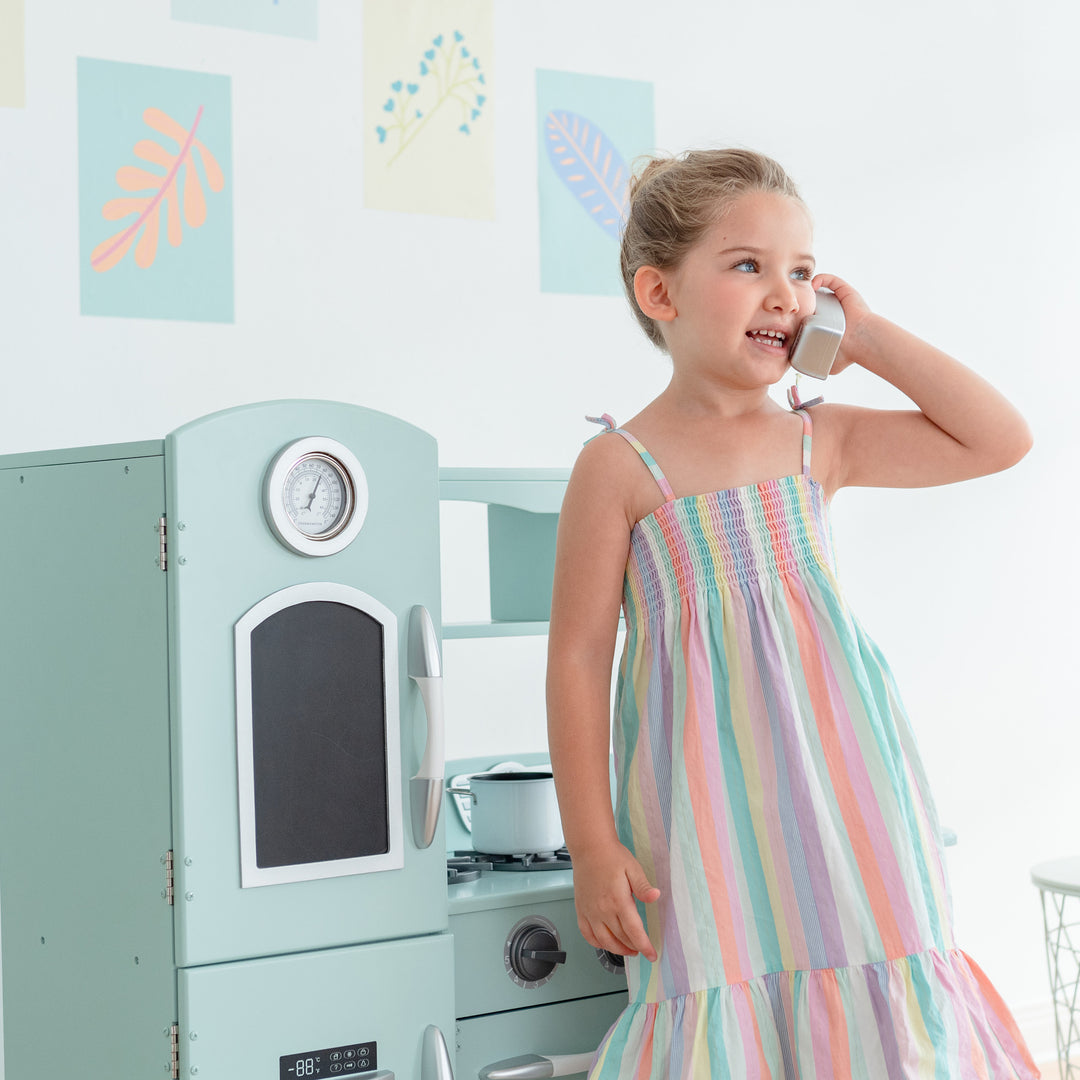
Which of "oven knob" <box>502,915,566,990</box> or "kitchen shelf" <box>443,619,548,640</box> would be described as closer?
"oven knob" <box>502,915,566,990</box>

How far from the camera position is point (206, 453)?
1.19 m

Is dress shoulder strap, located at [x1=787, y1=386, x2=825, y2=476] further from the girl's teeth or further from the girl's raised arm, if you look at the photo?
the girl's raised arm

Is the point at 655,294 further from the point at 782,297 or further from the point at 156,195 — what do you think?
the point at 156,195

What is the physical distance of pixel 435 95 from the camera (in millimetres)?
2088

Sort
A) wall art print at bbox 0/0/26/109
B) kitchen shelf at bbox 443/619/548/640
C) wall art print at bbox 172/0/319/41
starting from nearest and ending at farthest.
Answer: kitchen shelf at bbox 443/619/548/640 < wall art print at bbox 0/0/26/109 < wall art print at bbox 172/0/319/41

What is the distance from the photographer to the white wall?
1867 mm

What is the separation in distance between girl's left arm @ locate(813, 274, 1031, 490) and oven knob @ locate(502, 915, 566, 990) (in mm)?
538

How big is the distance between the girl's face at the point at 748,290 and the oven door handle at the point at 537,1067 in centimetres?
70

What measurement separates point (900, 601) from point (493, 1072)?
1445 millimetres

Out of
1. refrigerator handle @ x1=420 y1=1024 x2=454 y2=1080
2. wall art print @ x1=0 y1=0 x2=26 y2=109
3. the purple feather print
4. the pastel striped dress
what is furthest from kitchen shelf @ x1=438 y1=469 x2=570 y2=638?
wall art print @ x1=0 y1=0 x2=26 y2=109

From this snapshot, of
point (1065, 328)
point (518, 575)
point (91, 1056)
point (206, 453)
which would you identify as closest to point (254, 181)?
point (518, 575)

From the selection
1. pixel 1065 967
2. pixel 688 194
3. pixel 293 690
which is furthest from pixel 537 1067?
pixel 1065 967

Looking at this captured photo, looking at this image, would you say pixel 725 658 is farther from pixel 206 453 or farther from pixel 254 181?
pixel 254 181

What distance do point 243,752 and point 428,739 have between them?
0.58ft
